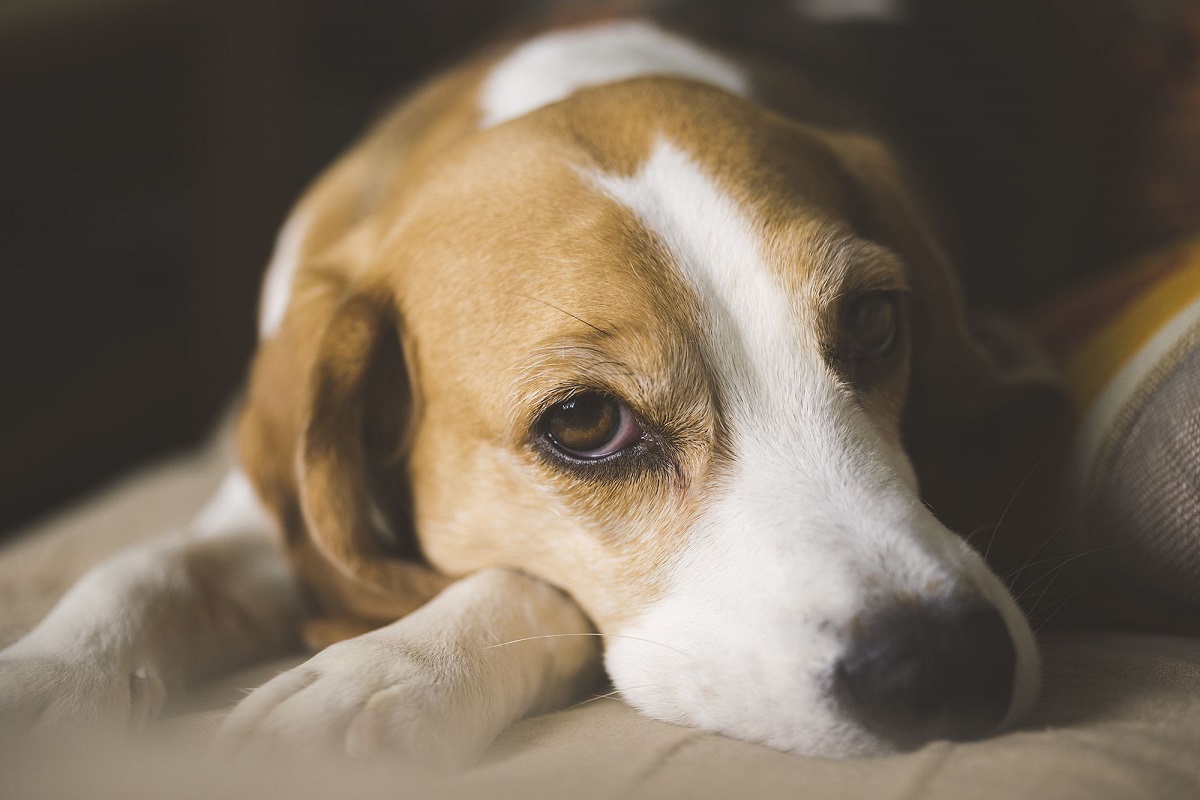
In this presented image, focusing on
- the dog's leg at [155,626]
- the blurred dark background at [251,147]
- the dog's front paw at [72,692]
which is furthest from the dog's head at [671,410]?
the blurred dark background at [251,147]

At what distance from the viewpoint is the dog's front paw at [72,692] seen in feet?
4.65

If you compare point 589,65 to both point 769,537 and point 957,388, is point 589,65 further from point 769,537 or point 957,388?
point 769,537

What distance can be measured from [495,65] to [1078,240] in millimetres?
1841

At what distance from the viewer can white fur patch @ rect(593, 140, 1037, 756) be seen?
1317 mm

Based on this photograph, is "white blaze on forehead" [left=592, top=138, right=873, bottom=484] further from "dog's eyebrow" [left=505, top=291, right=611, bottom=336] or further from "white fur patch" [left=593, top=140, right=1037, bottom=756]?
"dog's eyebrow" [left=505, top=291, right=611, bottom=336]

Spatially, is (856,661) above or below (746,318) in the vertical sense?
below

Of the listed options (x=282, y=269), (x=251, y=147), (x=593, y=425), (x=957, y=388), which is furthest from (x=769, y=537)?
(x=251, y=147)

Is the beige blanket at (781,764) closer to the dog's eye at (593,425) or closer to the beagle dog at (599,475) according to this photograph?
the beagle dog at (599,475)

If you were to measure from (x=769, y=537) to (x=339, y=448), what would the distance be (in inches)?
31.1

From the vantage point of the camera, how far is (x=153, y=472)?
3137 millimetres

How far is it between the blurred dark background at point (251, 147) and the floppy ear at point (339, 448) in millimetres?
1632

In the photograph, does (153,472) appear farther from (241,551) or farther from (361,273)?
(361,273)

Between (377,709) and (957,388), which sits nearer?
(377,709)

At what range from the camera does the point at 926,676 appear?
49.0 inches
